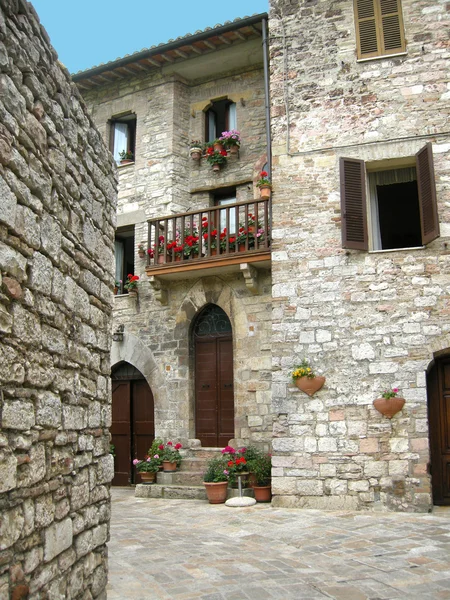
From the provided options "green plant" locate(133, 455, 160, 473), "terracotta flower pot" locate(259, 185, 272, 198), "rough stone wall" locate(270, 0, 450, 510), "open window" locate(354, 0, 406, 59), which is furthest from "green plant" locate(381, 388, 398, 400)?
"open window" locate(354, 0, 406, 59)

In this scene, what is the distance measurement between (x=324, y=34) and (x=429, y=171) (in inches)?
120

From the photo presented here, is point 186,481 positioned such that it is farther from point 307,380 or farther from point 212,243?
point 212,243

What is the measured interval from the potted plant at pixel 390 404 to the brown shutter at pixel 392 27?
543cm

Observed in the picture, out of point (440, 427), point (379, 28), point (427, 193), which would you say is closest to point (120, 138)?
point (379, 28)

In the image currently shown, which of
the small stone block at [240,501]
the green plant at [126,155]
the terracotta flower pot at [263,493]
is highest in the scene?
the green plant at [126,155]

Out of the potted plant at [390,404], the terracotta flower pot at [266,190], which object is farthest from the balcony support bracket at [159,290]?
the potted plant at [390,404]

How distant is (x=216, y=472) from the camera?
9.56m

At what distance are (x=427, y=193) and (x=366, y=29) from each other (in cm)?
307

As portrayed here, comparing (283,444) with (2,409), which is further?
(283,444)

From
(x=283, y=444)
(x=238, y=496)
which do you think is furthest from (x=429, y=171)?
(x=238, y=496)

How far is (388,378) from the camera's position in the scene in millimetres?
8609

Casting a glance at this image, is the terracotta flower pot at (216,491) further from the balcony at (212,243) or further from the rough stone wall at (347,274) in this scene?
the balcony at (212,243)

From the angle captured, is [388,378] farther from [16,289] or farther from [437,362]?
[16,289]

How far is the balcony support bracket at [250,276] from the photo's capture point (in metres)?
10.4
